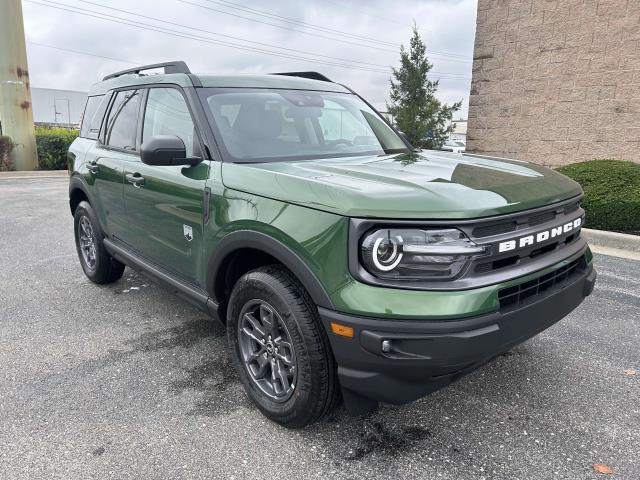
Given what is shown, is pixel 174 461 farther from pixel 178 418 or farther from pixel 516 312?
pixel 516 312

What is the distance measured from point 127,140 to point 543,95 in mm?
7991

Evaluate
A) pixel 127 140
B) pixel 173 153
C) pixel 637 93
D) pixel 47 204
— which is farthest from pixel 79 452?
pixel 637 93

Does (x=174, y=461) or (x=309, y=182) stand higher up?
(x=309, y=182)

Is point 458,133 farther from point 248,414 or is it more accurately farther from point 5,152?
point 248,414

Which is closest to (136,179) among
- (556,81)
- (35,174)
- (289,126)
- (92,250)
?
(289,126)

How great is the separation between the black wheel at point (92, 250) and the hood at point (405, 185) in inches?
92.9

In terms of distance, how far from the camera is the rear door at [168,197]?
3012 millimetres

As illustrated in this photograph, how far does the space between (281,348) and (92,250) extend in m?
3.14

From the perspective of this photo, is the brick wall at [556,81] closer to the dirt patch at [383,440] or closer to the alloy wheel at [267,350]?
the dirt patch at [383,440]

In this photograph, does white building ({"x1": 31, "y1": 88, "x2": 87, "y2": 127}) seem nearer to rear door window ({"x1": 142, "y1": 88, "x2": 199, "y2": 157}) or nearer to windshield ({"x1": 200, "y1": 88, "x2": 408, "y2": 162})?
rear door window ({"x1": 142, "y1": 88, "x2": 199, "y2": 157})

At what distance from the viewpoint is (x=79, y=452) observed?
242 cm

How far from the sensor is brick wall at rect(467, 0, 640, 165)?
27.1ft

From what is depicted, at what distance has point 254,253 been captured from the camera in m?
2.72

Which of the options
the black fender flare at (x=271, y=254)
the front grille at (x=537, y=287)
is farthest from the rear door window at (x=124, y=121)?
the front grille at (x=537, y=287)
